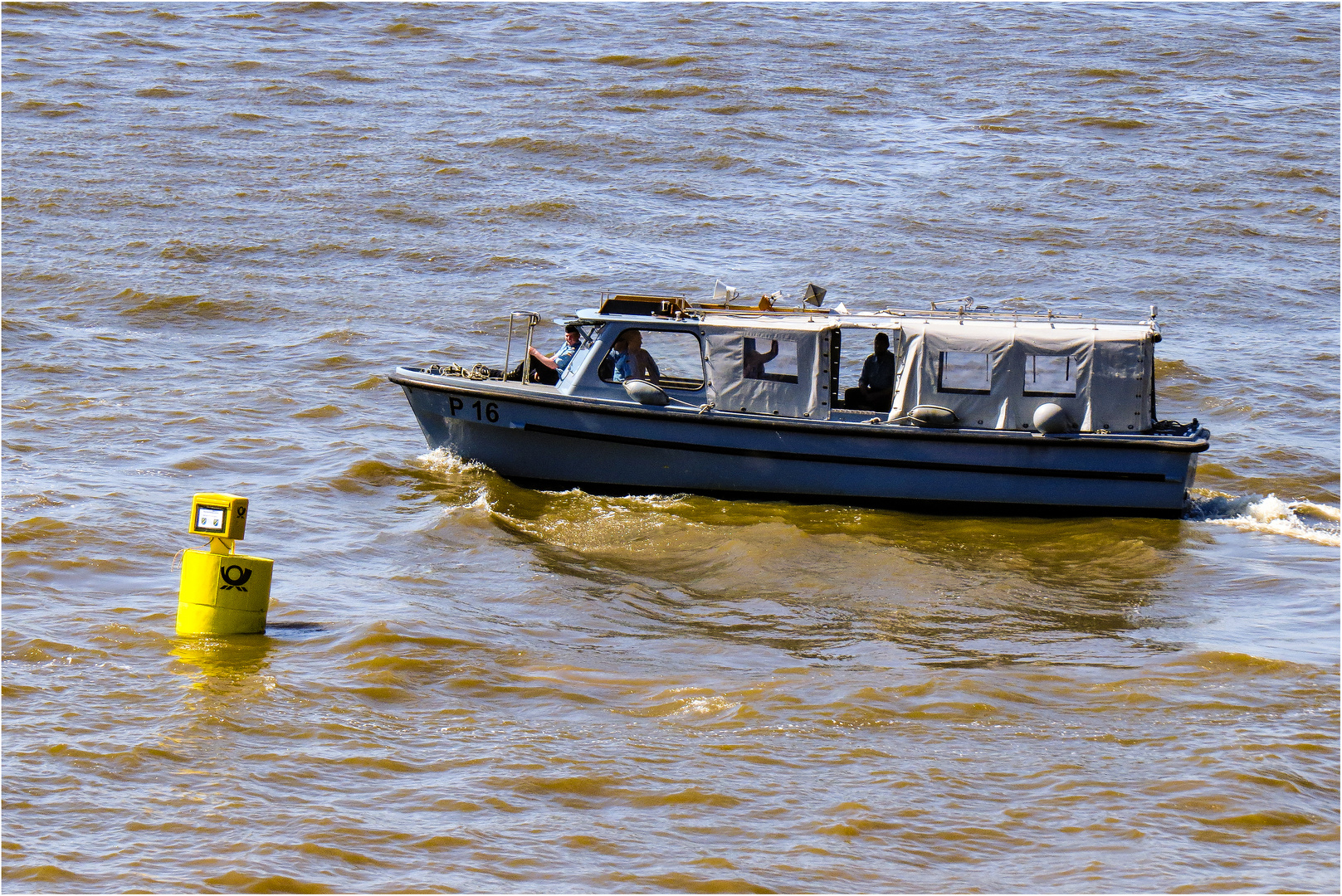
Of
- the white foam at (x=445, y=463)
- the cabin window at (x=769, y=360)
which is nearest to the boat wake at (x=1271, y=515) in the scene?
the cabin window at (x=769, y=360)

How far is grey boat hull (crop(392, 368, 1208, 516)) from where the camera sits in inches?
476

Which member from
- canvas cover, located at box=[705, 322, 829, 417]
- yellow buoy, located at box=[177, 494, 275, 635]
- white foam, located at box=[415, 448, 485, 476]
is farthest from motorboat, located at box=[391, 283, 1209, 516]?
yellow buoy, located at box=[177, 494, 275, 635]

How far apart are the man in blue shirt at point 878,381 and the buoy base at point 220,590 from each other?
18.8 ft

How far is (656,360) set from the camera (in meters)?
12.9

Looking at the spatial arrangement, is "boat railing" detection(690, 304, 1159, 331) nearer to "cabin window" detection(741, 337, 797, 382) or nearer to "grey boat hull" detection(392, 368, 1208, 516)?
"cabin window" detection(741, 337, 797, 382)

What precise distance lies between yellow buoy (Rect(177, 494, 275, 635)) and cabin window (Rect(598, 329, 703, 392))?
4.36m

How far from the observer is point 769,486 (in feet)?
41.5

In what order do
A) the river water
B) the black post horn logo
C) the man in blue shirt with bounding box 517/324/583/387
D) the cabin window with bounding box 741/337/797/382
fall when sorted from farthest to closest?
the man in blue shirt with bounding box 517/324/583/387, the cabin window with bounding box 741/337/797/382, the black post horn logo, the river water

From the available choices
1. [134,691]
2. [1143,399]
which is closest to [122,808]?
[134,691]

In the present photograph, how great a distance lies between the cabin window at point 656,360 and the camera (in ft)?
41.5

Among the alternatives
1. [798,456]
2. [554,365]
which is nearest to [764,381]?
[798,456]

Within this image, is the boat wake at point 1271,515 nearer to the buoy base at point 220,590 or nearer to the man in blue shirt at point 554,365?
the man in blue shirt at point 554,365

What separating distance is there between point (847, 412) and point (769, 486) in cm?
96

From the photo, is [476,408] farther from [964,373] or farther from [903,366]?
[964,373]
